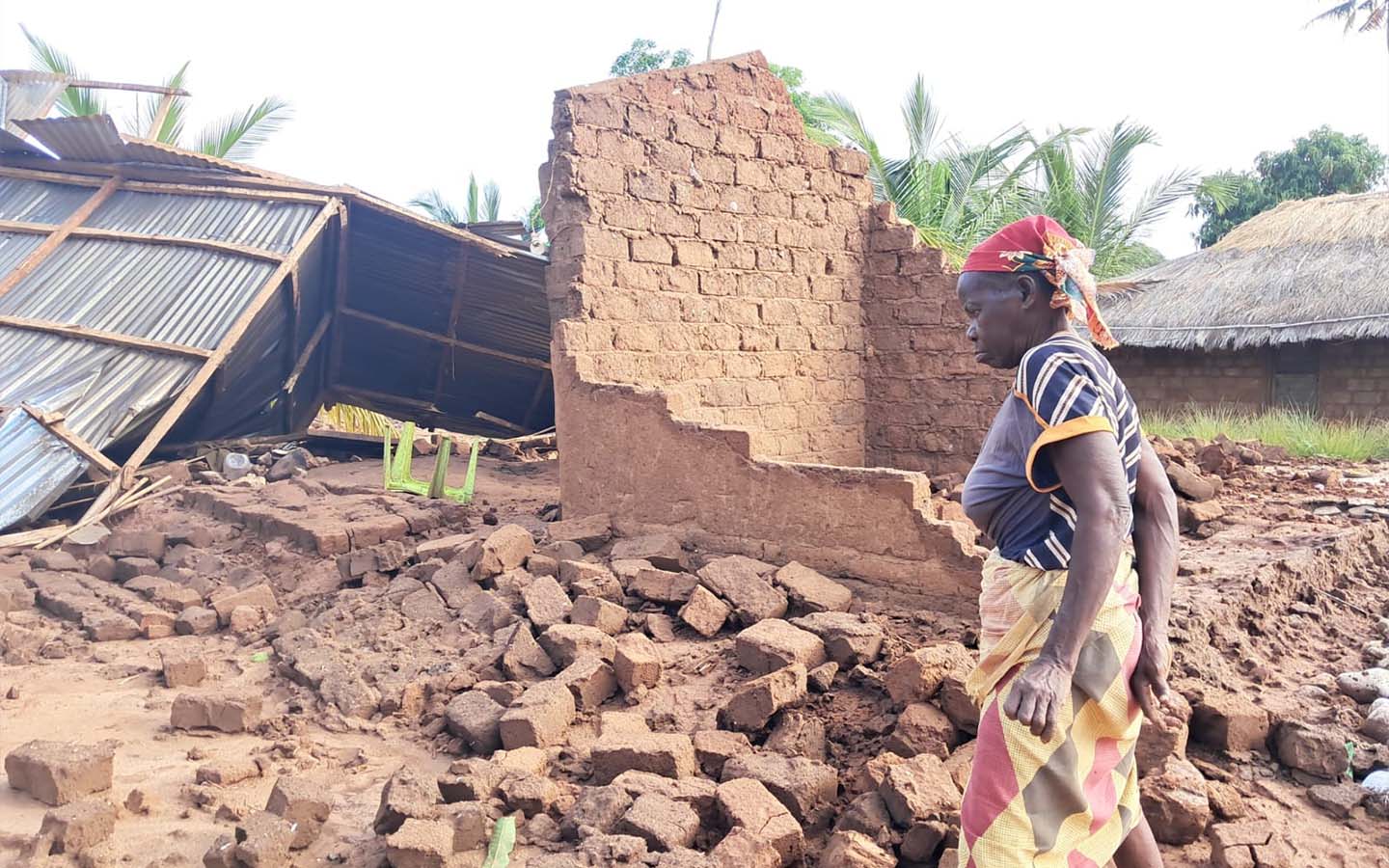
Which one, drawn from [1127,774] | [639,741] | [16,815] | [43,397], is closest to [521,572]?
[639,741]

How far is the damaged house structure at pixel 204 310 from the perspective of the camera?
8.38 m

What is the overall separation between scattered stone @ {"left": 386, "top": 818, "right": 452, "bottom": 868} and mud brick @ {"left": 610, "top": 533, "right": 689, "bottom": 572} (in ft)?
7.39

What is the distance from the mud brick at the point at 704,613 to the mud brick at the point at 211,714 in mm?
1884

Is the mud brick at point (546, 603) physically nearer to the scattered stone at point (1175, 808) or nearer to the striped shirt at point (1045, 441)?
the scattered stone at point (1175, 808)

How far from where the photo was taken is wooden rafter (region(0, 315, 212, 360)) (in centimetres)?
880

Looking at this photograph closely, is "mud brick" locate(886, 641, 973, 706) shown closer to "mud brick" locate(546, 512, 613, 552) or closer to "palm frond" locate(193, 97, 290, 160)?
"mud brick" locate(546, 512, 613, 552)

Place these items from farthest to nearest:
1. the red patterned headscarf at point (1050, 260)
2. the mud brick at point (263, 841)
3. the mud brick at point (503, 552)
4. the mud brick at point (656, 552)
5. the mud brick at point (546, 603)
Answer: the mud brick at point (503, 552), the mud brick at point (656, 552), the mud brick at point (546, 603), the mud brick at point (263, 841), the red patterned headscarf at point (1050, 260)

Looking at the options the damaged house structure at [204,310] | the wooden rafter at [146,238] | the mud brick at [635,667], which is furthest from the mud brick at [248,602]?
the wooden rafter at [146,238]

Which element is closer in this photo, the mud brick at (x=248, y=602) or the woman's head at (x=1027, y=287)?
the woman's head at (x=1027, y=287)

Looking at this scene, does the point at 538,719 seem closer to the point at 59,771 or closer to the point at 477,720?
the point at 477,720

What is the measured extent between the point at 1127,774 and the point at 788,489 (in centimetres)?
292

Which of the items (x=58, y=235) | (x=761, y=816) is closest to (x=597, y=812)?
(x=761, y=816)

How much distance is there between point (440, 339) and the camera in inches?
457

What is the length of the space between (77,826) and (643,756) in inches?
69.6
